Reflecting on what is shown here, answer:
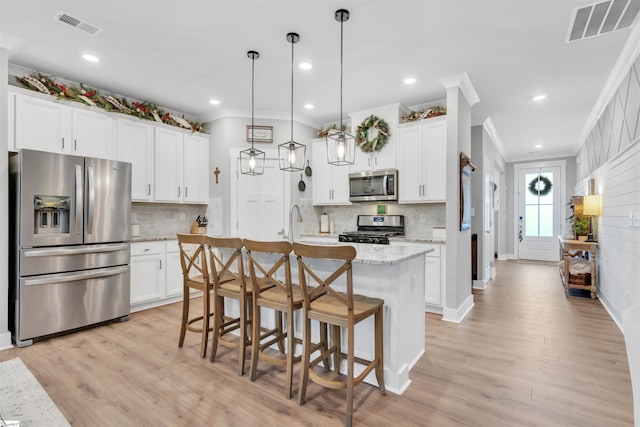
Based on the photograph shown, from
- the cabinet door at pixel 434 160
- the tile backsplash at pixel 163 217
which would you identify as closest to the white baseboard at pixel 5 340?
the tile backsplash at pixel 163 217

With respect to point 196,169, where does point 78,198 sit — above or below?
below

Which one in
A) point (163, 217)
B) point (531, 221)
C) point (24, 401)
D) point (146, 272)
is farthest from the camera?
point (531, 221)

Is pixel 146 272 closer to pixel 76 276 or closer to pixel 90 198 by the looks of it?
pixel 76 276

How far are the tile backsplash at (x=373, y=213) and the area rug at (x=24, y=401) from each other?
3622 mm

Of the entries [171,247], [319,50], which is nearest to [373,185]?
[319,50]

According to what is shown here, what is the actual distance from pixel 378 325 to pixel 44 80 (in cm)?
415

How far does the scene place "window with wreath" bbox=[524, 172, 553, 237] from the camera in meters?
8.46

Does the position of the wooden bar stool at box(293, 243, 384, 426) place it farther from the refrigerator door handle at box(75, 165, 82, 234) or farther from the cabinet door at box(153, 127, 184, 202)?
the cabinet door at box(153, 127, 184, 202)

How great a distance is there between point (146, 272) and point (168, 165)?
149 cm

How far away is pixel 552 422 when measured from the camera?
1887mm

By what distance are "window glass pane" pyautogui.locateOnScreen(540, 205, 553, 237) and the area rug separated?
32.5 ft

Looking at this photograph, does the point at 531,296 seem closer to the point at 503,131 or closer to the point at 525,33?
the point at 503,131

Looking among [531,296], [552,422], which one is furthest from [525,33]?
[531,296]

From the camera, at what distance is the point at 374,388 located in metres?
2.24
